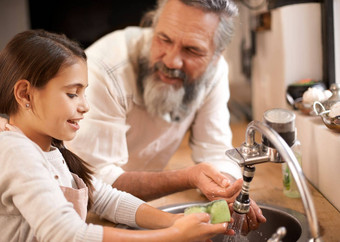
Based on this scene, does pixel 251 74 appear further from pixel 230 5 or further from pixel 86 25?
pixel 86 25

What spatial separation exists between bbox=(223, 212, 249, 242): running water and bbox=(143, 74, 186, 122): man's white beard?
59 centimetres

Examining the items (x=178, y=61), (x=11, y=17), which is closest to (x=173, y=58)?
(x=178, y=61)

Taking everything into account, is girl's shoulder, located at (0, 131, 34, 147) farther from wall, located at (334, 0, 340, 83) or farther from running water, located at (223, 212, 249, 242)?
wall, located at (334, 0, 340, 83)

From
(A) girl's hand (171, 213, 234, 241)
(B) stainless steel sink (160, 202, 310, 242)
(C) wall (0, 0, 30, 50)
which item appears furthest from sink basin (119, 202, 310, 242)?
(C) wall (0, 0, 30, 50)

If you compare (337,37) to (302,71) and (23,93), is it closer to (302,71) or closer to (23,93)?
(302,71)

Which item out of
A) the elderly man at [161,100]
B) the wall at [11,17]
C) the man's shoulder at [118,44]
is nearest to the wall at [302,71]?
the elderly man at [161,100]

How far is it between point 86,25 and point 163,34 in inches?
64.5

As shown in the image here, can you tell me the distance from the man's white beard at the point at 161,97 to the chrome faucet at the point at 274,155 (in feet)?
2.15

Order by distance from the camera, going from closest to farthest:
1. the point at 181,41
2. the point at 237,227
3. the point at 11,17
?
the point at 237,227, the point at 181,41, the point at 11,17

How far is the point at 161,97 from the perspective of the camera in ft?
5.36

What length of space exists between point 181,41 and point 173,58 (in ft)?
0.20

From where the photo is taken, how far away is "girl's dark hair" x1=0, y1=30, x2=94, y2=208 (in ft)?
2.97

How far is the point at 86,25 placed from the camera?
3051 millimetres

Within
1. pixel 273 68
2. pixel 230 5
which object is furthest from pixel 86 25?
pixel 230 5
